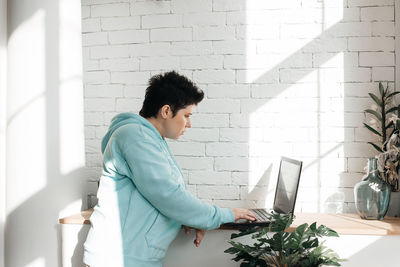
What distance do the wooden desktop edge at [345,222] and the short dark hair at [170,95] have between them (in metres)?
0.64

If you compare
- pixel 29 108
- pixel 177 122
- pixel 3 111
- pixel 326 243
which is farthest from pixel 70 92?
pixel 326 243

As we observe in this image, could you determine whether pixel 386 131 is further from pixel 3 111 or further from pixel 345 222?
pixel 3 111

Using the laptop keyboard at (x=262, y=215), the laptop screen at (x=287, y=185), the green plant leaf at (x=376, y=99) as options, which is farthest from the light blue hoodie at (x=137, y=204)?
the green plant leaf at (x=376, y=99)

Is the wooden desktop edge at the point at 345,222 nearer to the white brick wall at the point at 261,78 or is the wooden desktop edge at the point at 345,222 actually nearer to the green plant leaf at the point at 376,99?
the white brick wall at the point at 261,78

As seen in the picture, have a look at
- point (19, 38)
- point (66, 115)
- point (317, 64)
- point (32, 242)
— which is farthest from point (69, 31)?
point (317, 64)

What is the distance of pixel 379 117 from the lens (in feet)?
7.91

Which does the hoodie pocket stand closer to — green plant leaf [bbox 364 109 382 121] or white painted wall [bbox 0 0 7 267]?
white painted wall [bbox 0 0 7 267]

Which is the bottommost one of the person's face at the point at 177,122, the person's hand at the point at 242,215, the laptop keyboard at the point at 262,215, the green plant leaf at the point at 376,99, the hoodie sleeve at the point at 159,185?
the laptop keyboard at the point at 262,215

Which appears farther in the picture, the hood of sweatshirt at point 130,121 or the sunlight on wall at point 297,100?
the sunlight on wall at point 297,100

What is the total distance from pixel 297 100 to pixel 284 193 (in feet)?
1.87

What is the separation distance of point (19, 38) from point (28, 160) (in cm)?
66

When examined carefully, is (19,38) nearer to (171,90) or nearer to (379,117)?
(171,90)

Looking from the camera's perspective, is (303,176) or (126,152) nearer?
(126,152)

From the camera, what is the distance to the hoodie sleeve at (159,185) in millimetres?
1794
